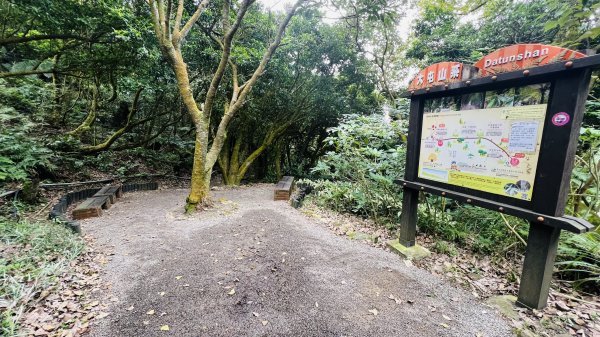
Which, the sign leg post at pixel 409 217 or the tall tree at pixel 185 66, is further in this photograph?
the tall tree at pixel 185 66

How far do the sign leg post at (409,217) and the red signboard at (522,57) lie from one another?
1.70 m

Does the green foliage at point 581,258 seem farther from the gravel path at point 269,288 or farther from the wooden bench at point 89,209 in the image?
the wooden bench at point 89,209

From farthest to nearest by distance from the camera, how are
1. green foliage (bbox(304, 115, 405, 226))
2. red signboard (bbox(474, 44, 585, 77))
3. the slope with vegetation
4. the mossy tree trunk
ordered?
the mossy tree trunk
green foliage (bbox(304, 115, 405, 226))
the slope with vegetation
red signboard (bbox(474, 44, 585, 77))

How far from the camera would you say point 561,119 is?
6.84ft

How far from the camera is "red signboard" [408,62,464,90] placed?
9.34 feet

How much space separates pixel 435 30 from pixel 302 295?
34.6 feet

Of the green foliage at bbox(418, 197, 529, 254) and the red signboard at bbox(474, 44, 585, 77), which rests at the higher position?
the red signboard at bbox(474, 44, 585, 77)

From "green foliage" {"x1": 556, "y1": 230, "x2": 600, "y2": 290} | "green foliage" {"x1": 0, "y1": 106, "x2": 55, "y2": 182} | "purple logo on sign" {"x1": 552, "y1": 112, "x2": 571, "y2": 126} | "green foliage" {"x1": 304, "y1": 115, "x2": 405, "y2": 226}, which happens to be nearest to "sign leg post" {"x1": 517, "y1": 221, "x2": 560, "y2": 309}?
"green foliage" {"x1": 556, "y1": 230, "x2": 600, "y2": 290}

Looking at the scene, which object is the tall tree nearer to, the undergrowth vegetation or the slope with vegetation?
the slope with vegetation

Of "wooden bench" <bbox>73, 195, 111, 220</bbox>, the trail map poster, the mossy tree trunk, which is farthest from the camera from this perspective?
the mossy tree trunk

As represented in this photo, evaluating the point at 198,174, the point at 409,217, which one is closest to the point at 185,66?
the point at 198,174

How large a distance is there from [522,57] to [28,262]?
5.45m

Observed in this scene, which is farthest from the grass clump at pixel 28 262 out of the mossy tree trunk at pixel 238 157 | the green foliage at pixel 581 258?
the mossy tree trunk at pixel 238 157

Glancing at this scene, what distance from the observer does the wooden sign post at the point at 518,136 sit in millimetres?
2076
